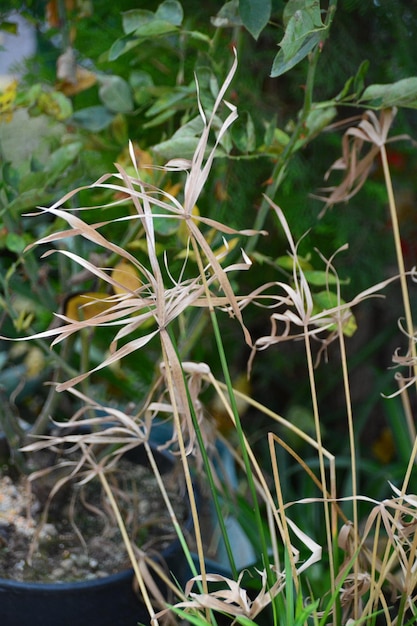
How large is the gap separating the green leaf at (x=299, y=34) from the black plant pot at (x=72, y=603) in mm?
369

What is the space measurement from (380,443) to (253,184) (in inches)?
25.5

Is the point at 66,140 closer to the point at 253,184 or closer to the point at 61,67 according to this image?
the point at 61,67

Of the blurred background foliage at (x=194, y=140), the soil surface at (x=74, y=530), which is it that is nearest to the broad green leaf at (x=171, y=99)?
the blurred background foliage at (x=194, y=140)

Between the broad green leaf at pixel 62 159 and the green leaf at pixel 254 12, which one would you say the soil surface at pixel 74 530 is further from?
the green leaf at pixel 254 12

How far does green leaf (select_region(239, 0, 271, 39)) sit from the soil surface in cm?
36

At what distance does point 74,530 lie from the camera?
2.11 ft

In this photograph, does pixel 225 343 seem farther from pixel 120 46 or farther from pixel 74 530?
pixel 120 46

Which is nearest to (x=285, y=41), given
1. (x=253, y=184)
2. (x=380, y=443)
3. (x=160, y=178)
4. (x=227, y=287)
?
(x=227, y=287)

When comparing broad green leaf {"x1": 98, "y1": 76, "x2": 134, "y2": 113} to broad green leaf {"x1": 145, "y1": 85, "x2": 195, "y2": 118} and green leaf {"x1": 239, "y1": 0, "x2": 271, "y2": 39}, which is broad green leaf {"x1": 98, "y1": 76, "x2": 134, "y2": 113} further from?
green leaf {"x1": 239, "y1": 0, "x2": 271, "y2": 39}

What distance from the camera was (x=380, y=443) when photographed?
1291mm

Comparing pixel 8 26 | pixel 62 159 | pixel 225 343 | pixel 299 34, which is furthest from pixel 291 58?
pixel 225 343

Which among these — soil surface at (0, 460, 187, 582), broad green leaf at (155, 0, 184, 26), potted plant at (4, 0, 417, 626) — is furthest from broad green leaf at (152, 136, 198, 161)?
soil surface at (0, 460, 187, 582)

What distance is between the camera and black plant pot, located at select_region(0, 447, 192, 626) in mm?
523

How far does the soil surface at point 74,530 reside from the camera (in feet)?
1.92
